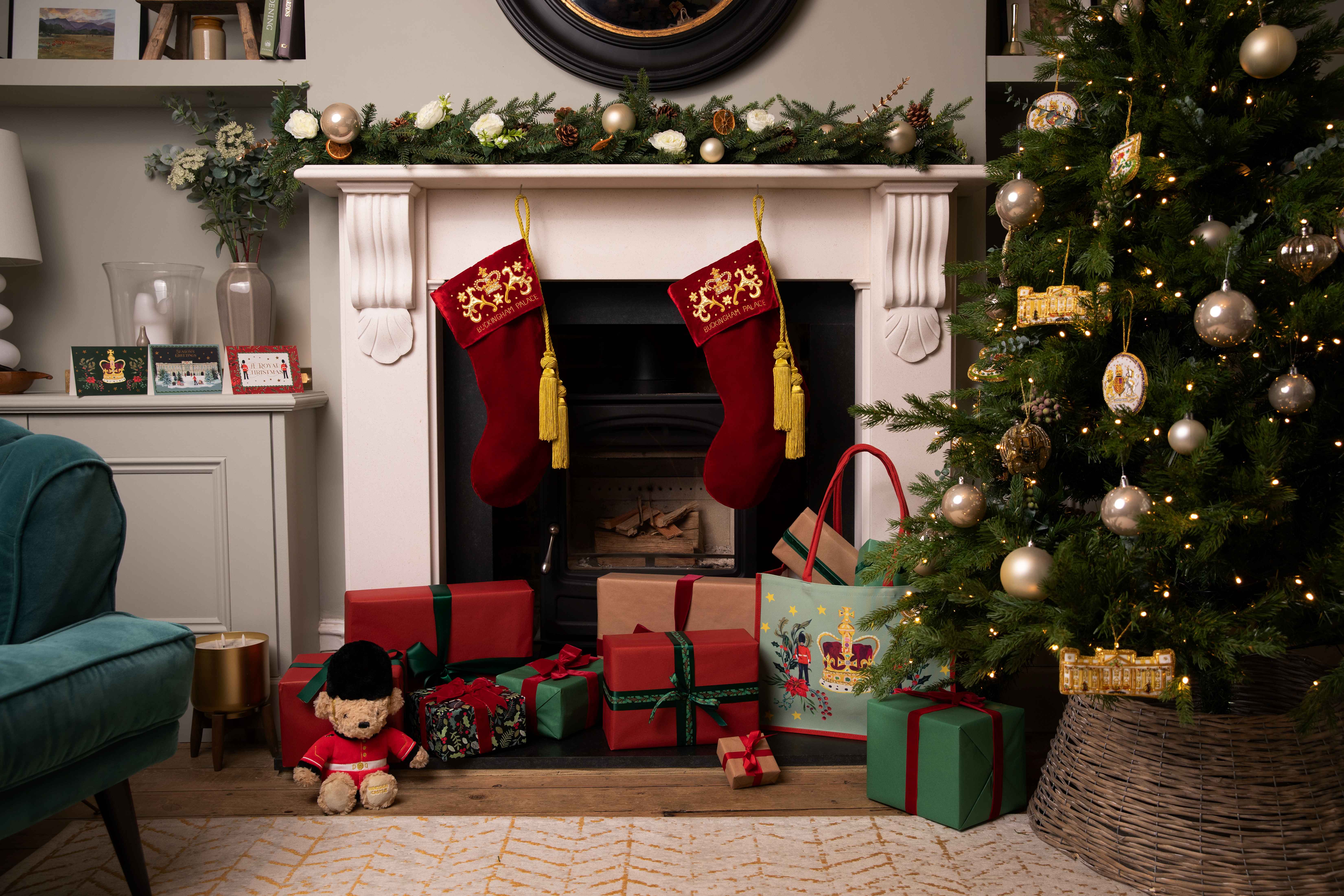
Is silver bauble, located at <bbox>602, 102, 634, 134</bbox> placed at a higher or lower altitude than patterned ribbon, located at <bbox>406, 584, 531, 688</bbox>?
higher

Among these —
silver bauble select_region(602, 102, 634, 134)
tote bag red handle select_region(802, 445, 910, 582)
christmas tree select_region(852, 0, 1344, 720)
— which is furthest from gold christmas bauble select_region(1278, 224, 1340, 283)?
silver bauble select_region(602, 102, 634, 134)

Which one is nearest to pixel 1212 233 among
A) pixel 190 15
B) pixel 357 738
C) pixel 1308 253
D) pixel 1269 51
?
pixel 1308 253

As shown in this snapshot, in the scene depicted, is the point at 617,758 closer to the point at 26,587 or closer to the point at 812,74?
the point at 26,587

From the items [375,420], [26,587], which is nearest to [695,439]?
[375,420]

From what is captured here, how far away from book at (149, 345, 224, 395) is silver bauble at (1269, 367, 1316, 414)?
214cm

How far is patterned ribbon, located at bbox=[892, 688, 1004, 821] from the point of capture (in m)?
1.58

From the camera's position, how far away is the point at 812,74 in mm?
2236

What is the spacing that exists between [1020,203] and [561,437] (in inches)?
45.6

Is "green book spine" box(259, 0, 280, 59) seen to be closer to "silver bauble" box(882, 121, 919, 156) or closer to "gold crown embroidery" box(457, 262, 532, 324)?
"gold crown embroidery" box(457, 262, 532, 324)

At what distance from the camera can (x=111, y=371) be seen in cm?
209

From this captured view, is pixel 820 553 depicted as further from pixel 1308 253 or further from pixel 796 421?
pixel 1308 253

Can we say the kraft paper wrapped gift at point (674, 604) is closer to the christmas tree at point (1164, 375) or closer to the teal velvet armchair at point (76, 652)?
the christmas tree at point (1164, 375)

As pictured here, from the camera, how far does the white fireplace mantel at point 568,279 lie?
2.22 metres

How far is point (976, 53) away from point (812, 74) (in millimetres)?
417
